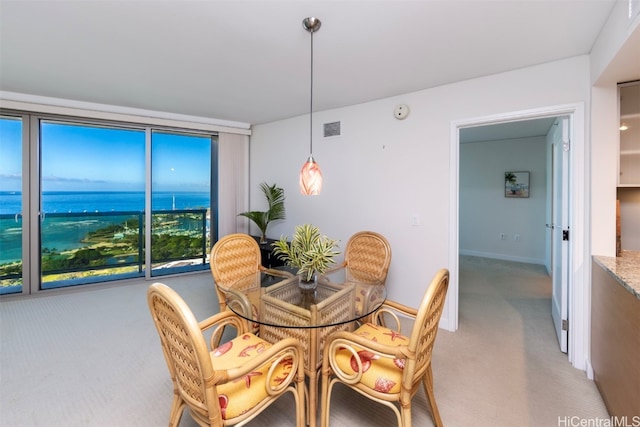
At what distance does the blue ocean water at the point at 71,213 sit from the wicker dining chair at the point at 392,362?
399 centimetres

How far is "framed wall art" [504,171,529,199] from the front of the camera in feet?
19.0

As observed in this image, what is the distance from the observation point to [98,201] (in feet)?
14.0

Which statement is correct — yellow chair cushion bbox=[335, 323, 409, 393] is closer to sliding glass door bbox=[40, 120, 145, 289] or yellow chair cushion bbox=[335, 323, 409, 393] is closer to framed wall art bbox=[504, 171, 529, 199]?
sliding glass door bbox=[40, 120, 145, 289]

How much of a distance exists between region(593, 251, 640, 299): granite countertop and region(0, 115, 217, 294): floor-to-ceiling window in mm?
4912

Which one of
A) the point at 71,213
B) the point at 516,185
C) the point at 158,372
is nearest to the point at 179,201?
the point at 71,213

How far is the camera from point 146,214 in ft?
14.1

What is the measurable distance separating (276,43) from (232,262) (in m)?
A: 1.81

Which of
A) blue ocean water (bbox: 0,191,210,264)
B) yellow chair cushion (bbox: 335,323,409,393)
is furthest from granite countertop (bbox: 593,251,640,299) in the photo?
blue ocean water (bbox: 0,191,210,264)

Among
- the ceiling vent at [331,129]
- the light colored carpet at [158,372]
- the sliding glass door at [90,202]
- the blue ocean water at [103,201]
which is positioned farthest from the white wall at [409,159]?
the sliding glass door at [90,202]

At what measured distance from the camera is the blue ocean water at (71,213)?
365 cm

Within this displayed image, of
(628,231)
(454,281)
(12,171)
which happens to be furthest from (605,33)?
(12,171)

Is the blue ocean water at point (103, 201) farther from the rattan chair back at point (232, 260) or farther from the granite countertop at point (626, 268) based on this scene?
the granite countertop at point (626, 268)

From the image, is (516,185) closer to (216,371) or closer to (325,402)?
(325,402)

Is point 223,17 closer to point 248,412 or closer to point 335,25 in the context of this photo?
point 335,25
